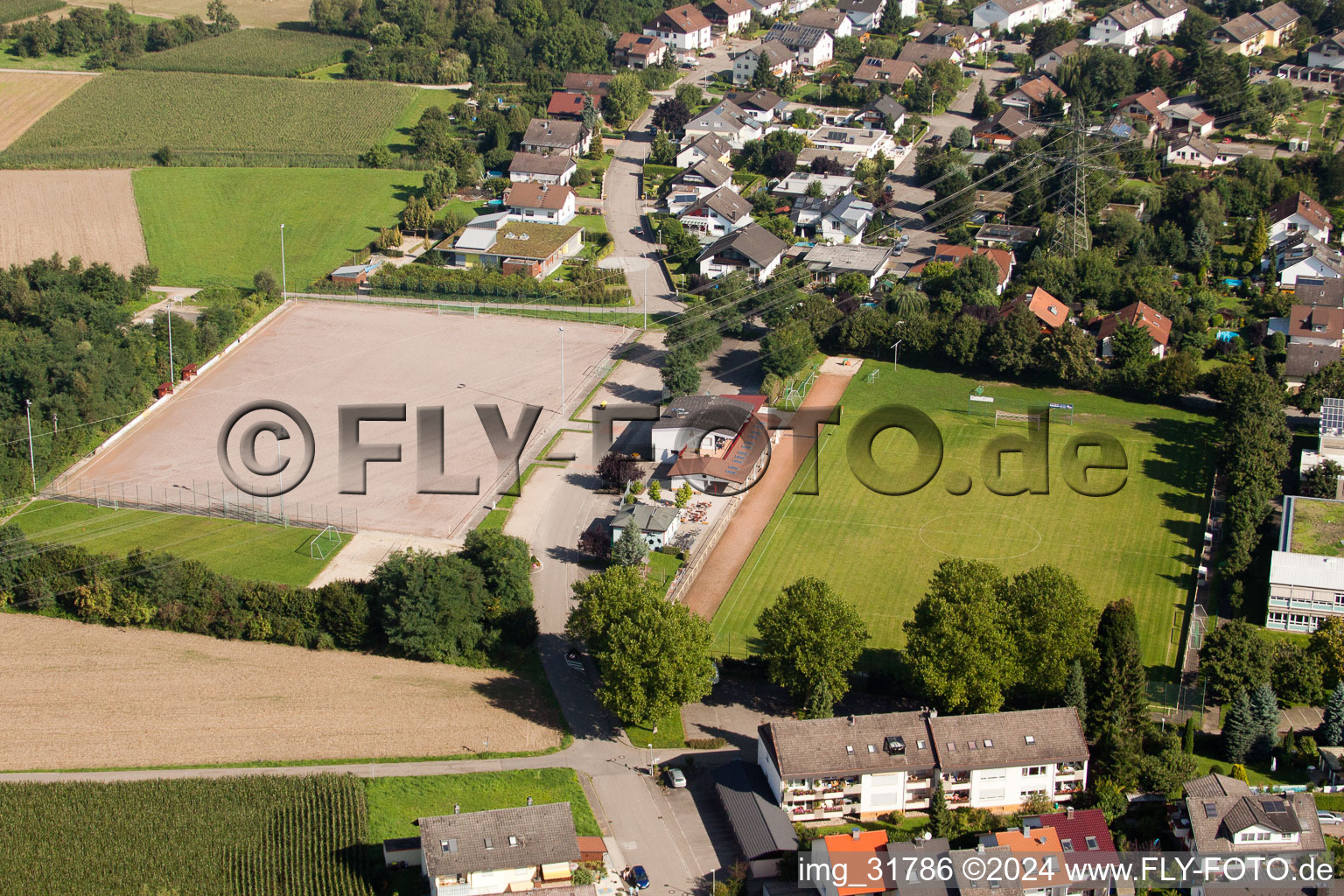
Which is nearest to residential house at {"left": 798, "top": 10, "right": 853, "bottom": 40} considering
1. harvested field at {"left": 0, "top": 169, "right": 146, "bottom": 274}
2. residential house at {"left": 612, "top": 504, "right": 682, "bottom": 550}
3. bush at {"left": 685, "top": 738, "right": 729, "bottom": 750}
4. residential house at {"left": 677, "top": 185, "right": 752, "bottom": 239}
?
residential house at {"left": 677, "top": 185, "right": 752, "bottom": 239}

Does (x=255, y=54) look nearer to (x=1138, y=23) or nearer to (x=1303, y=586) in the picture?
(x=1138, y=23)

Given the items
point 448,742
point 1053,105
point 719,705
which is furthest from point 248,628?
point 1053,105

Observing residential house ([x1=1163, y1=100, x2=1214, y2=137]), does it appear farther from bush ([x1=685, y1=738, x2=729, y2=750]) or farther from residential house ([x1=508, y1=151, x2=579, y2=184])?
bush ([x1=685, y1=738, x2=729, y2=750])

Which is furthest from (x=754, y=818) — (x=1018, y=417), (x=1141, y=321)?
(x=1141, y=321)

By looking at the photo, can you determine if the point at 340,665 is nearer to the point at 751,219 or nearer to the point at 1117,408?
the point at 1117,408

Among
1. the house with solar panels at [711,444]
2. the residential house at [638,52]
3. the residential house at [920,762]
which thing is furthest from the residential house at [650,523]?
the residential house at [638,52]

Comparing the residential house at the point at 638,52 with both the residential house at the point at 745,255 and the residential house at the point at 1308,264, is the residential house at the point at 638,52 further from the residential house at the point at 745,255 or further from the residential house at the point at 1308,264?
the residential house at the point at 1308,264
